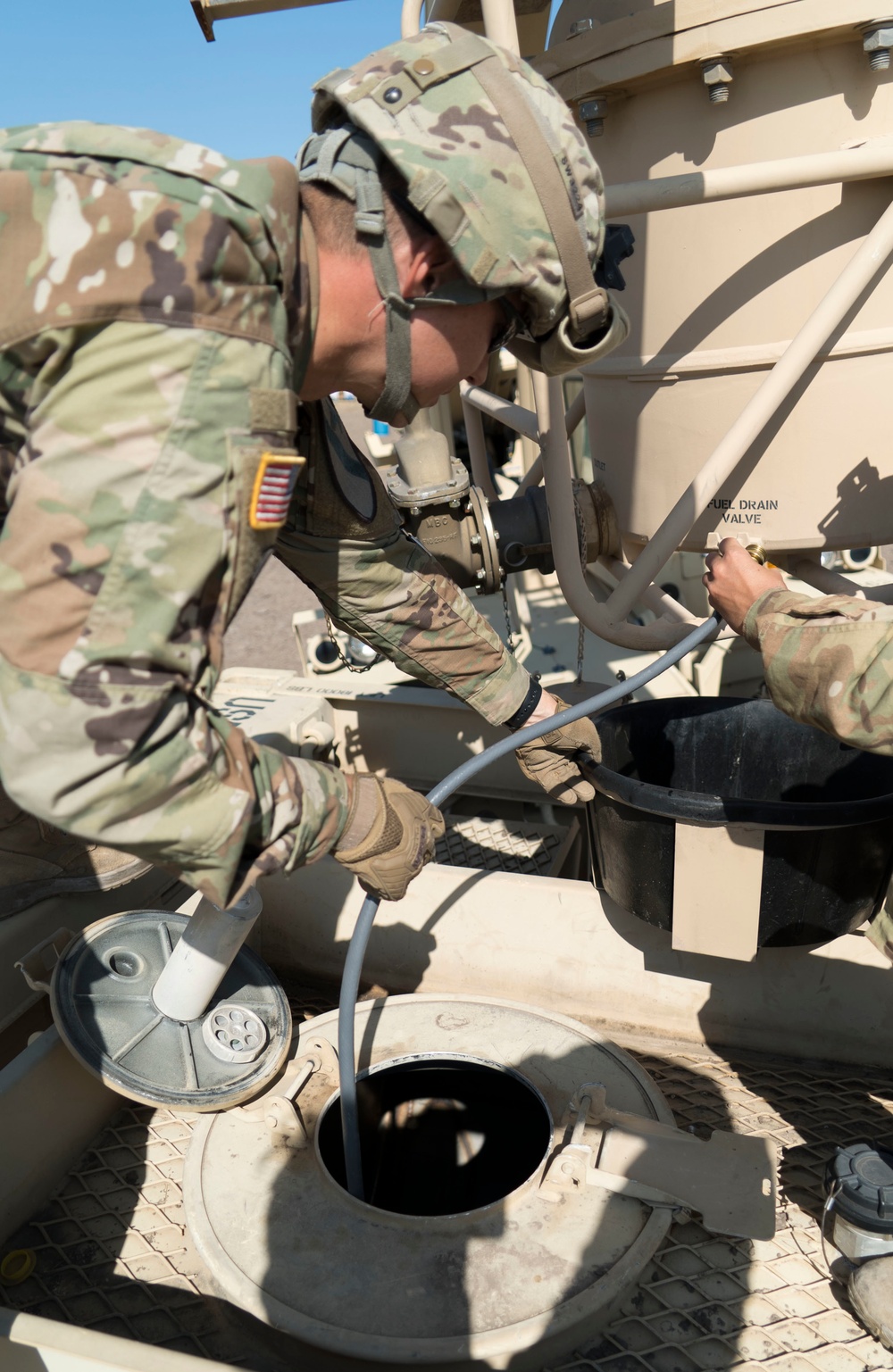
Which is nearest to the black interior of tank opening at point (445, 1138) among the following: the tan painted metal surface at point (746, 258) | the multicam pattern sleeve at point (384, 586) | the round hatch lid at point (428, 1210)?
the round hatch lid at point (428, 1210)

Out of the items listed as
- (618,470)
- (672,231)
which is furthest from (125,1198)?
(672,231)

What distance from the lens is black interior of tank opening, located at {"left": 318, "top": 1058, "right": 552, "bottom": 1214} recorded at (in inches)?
67.2

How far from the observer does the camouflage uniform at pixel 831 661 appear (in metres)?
1.11

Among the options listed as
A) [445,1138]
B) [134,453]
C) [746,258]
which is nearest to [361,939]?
[445,1138]

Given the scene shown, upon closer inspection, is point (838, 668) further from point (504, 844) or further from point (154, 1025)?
point (504, 844)

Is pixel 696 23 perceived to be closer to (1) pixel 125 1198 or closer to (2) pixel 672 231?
(2) pixel 672 231

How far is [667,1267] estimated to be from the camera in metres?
1.27

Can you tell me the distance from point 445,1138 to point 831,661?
1195 mm

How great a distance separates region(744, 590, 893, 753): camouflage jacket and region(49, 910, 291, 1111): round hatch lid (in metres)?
0.96

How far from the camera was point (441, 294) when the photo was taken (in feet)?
3.56

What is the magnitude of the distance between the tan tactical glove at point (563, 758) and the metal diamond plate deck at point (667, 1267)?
516 millimetres

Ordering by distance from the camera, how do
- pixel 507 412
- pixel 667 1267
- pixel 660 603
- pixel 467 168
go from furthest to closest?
pixel 507 412
pixel 660 603
pixel 667 1267
pixel 467 168

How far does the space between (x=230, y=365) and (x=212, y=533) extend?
16 centimetres

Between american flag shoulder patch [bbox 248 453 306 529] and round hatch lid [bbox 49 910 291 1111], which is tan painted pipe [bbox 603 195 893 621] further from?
round hatch lid [bbox 49 910 291 1111]
